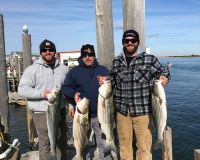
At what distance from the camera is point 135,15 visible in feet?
18.7

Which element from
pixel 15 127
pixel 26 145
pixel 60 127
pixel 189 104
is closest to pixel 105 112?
pixel 60 127

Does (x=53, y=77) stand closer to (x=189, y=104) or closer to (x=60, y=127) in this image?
(x=60, y=127)

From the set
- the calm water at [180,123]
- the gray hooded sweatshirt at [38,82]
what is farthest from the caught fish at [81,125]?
the calm water at [180,123]

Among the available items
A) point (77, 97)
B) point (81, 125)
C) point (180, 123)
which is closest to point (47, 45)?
point (77, 97)

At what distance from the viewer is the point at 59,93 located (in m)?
5.51

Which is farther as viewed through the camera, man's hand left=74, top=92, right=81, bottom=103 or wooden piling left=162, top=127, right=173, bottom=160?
wooden piling left=162, top=127, right=173, bottom=160

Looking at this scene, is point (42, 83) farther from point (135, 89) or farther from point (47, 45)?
point (135, 89)

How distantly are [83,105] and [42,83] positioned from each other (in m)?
0.93

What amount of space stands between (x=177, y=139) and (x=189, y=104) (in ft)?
36.9

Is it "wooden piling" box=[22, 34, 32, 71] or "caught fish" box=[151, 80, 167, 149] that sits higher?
"wooden piling" box=[22, 34, 32, 71]

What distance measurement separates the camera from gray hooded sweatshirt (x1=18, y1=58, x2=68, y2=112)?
565 cm

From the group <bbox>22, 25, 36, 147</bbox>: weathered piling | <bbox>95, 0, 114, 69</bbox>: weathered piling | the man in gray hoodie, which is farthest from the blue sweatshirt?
<bbox>22, 25, 36, 147</bbox>: weathered piling

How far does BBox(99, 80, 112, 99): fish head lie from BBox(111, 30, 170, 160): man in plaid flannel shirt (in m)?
0.27

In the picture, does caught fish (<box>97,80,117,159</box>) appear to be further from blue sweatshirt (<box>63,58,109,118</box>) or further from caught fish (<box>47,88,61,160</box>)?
caught fish (<box>47,88,61,160</box>)
